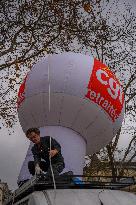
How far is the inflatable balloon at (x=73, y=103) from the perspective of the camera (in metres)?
8.02

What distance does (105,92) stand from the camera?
26.5ft

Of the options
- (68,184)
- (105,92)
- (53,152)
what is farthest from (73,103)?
(68,184)

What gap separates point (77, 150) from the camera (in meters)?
8.04

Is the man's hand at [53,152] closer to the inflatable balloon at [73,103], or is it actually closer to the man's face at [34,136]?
the man's face at [34,136]

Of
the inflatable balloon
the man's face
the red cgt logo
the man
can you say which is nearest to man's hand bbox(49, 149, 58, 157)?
the man

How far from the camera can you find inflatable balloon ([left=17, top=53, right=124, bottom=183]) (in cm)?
802

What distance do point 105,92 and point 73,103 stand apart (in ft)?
2.58

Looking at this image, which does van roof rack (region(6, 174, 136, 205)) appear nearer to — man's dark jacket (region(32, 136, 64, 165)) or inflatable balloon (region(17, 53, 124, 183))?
man's dark jacket (region(32, 136, 64, 165))

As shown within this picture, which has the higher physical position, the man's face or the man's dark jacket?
the man's face

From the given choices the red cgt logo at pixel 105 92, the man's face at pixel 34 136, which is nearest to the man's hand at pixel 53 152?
the man's face at pixel 34 136

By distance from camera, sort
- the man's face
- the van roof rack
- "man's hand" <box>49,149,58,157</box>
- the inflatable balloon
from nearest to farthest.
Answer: the van roof rack, "man's hand" <box>49,149,58,157</box>, the man's face, the inflatable balloon

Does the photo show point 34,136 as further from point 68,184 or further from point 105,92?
point 105,92

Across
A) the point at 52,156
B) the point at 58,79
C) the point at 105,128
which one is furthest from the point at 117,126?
the point at 52,156

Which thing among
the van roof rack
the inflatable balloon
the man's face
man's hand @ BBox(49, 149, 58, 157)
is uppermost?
the inflatable balloon
